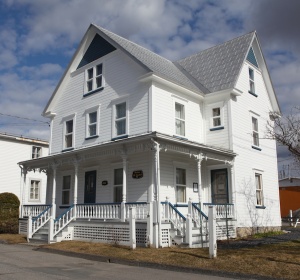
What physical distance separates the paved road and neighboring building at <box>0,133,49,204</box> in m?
22.1

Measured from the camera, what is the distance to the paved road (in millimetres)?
9633

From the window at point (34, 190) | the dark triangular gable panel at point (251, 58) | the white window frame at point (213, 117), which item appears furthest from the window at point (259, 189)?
the window at point (34, 190)

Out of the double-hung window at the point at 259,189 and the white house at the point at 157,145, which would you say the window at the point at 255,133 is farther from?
the double-hung window at the point at 259,189

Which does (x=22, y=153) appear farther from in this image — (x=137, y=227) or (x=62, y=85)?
(x=137, y=227)

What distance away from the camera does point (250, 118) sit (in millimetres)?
21188

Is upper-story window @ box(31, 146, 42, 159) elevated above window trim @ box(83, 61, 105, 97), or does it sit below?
below

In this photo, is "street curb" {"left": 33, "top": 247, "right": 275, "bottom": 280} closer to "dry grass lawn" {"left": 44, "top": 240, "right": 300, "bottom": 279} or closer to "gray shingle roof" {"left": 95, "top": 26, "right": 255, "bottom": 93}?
"dry grass lawn" {"left": 44, "top": 240, "right": 300, "bottom": 279}

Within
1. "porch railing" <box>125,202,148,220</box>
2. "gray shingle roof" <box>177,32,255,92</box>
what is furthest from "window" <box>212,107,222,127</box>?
"porch railing" <box>125,202,148,220</box>

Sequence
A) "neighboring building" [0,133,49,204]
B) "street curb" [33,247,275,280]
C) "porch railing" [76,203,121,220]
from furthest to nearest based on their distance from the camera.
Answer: "neighboring building" [0,133,49,204]
"porch railing" [76,203,121,220]
"street curb" [33,247,275,280]

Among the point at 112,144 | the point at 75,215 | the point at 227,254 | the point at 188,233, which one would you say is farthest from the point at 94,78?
the point at 227,254

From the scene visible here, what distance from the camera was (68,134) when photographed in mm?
22188

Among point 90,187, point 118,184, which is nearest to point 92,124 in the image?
point 90,187

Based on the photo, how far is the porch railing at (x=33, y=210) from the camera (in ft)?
66.0

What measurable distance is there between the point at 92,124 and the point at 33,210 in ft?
Answer: 18.7
